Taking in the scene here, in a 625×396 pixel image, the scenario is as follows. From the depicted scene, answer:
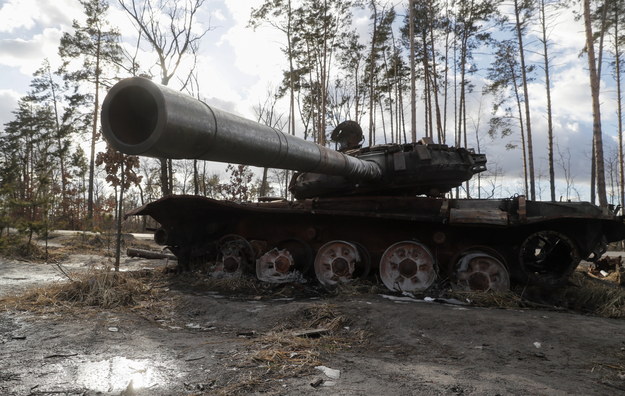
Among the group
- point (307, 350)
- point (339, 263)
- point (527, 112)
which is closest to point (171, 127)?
point (307, 350)

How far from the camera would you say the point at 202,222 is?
7.52 m

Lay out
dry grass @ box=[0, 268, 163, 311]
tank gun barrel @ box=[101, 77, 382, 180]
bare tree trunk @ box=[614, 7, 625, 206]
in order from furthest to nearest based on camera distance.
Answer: bare tree trunk @ box=[614, 7, 625, 206] → dry grass @ box=[0, 268, 163, 311] → tank gun barrel @ box=[101, 77, 382, 180]

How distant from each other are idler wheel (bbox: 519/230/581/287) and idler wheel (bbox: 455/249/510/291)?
1.22 feet

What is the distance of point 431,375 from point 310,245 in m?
4.28

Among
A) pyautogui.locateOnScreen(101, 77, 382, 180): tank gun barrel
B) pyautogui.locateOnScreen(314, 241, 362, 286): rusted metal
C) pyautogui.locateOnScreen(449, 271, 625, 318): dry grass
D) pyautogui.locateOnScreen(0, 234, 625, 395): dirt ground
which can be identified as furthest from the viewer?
pyautogui.locateOnScreen(314, 241, 362, 286): rusted metal

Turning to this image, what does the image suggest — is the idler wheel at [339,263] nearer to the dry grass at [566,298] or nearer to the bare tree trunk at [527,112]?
the dry grass at [566,298]

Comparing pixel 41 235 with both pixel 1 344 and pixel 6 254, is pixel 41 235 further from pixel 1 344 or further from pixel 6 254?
pixel 1 344

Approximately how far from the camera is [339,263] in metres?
6.49

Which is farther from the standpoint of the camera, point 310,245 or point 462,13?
point 462,13

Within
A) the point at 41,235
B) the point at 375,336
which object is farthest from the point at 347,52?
the point at 375,336

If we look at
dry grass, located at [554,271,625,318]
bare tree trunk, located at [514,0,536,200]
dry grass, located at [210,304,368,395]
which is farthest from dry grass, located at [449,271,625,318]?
bare tree trunk, located at [514,0,536,200]

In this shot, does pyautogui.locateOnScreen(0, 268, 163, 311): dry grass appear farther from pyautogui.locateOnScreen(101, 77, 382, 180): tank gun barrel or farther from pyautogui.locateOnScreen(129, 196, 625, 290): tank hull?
pyautogui.locateOnScreen(101, 77, 382, 180): tank gun barrel

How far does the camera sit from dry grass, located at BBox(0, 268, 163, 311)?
512 cm

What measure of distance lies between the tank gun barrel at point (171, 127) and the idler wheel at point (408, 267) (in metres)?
4.08
